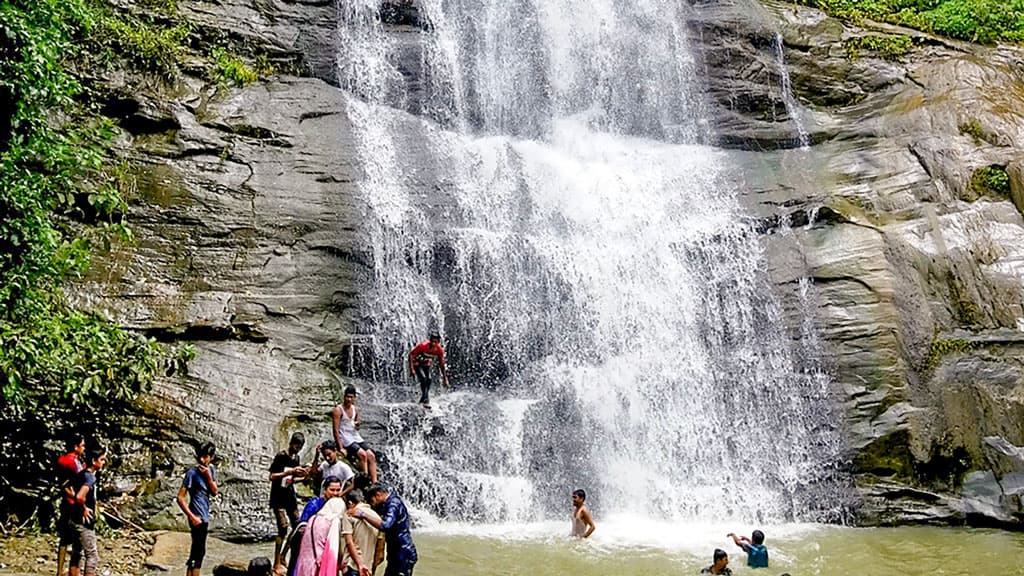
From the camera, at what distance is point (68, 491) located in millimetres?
8766

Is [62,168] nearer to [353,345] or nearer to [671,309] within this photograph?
[353,345]

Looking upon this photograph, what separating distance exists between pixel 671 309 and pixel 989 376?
18.6ft

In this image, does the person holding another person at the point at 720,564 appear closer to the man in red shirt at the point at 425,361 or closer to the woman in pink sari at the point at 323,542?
the woman in pink sari at the point at 323,542

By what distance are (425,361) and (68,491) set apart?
6.85 metres

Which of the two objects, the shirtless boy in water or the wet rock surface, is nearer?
the shirtless boy in water

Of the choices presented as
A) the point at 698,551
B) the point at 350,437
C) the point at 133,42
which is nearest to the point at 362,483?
the point at 350,437

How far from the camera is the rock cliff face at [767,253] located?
45.2 ft

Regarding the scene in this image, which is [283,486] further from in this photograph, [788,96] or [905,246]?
[788,96]

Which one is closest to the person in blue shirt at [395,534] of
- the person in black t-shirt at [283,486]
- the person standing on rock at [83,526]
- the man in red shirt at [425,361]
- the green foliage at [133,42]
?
the person in black t-shirt at [283,486]

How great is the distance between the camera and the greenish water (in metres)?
11.3

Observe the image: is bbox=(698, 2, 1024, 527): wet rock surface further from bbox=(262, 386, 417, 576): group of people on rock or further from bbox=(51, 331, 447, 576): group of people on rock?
bbox=(262, 386, 417, 576): group of people on rock

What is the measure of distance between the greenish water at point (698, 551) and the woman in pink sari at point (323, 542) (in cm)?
392

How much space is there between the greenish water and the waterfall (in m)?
9.47

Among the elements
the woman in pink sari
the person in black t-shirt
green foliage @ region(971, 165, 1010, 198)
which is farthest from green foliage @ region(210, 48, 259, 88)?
green foliage @ region(971, 165, 1010, 198)
